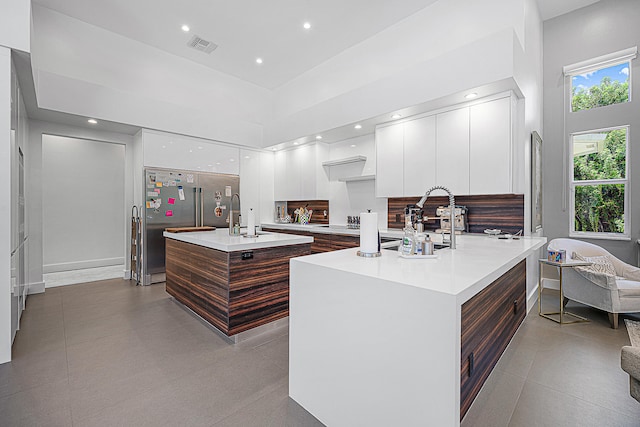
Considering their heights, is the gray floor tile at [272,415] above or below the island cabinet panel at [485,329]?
below

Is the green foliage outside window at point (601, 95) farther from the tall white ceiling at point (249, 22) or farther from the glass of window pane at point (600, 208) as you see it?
the tall white ceiling at point (249, 22)

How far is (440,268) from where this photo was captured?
1.51m

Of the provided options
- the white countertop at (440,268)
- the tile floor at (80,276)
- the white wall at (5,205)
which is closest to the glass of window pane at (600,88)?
the white countertop at (440,268)

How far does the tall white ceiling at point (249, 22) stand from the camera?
362 cm

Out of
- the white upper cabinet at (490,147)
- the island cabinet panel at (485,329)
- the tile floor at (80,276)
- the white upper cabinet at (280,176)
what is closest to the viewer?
the island cabinet panel at (485,329)

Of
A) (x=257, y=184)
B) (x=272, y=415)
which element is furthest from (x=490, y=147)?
(x=257, y=184)

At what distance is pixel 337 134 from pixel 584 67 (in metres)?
3.48

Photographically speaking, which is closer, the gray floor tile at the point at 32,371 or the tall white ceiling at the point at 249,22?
the gray floor tile at the point at 32,371

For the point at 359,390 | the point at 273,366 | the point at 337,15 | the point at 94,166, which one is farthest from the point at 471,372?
the point at 94,166

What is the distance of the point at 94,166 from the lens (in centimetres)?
618

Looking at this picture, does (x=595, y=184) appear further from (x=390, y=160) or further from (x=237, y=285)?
(x=237, y=285)

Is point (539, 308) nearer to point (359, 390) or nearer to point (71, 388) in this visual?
point (359, 390)

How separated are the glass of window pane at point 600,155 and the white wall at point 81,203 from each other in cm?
844

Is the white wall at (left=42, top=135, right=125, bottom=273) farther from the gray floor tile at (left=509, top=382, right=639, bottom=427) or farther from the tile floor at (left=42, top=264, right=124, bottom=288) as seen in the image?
the gray floor tile at (left=509, top=382, right=639, bottom=427)
